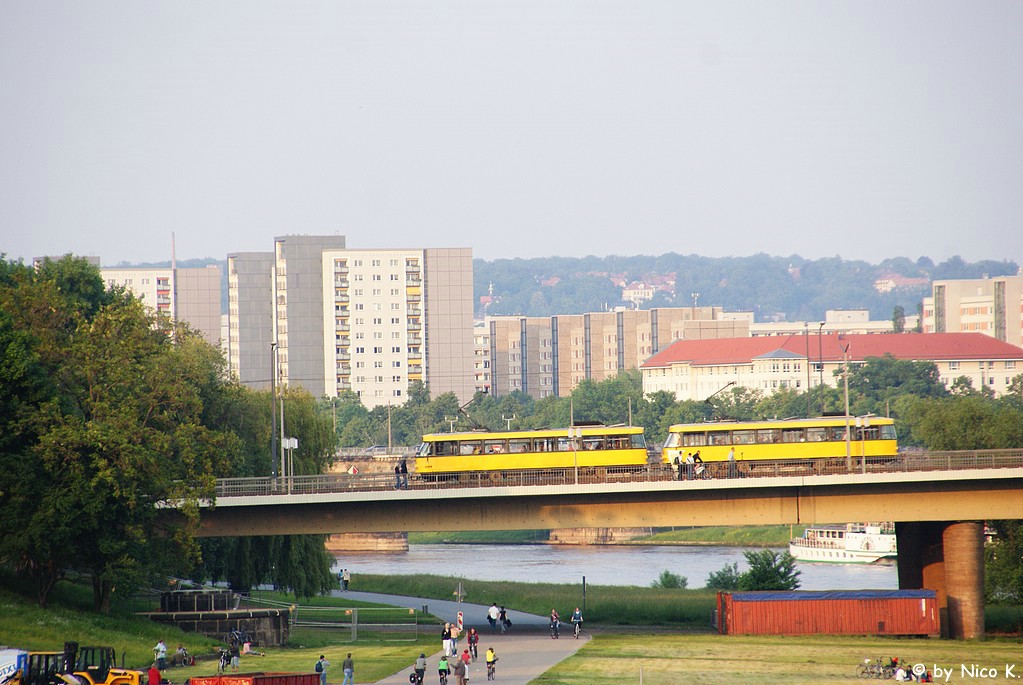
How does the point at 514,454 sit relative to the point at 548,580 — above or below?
above

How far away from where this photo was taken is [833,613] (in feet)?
223

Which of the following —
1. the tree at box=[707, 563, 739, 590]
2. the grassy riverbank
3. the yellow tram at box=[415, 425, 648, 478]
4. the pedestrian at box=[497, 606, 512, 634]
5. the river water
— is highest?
the yellow tram at box=[415, 425, 648, 478]

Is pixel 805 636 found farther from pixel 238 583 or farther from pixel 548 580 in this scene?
pixel 548 580

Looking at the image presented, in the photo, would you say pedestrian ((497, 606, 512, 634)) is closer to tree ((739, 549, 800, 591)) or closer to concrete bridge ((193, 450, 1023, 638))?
concrete bridge ((193, 450, 1023, 638))

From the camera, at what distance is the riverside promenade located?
2121 inches

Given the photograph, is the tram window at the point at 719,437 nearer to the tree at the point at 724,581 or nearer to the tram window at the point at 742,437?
the tram window at the point at 742,437

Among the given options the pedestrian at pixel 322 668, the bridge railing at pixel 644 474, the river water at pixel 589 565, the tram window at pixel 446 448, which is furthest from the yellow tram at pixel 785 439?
the river water at pixel 589 565

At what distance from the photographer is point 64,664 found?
4666 centimetres

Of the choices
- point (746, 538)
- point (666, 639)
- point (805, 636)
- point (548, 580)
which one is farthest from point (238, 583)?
point (746, 538)

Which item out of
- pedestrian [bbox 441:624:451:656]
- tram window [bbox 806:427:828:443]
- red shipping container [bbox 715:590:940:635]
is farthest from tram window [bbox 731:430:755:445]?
pedestrian [bbox 441:624:451:656]

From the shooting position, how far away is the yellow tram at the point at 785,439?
245 feet

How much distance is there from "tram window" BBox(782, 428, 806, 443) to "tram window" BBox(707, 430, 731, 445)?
9.94 ft

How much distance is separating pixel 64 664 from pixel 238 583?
105 ft

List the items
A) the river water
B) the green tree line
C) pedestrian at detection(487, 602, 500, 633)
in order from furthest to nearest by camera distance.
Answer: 1. the river water
2. pedestrian at detection(487, 602, 500, 633)
3. the green tree line
